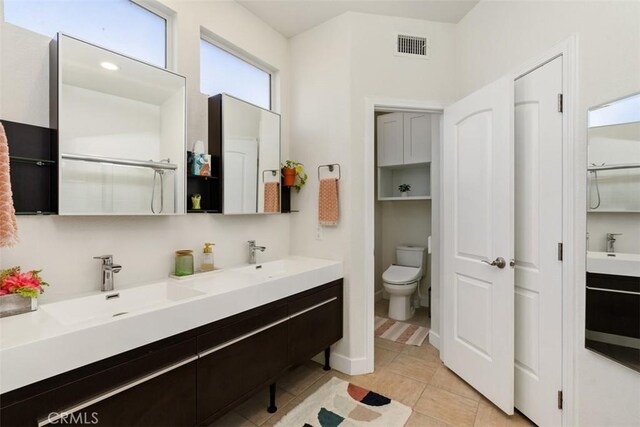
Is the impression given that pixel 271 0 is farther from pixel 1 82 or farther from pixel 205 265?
pixel 205 265

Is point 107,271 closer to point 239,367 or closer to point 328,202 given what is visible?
point 239,367

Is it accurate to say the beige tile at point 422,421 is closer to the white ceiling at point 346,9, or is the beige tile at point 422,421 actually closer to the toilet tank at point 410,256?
the toilet tank at point 410,256

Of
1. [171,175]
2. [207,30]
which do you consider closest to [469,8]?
[207,30]

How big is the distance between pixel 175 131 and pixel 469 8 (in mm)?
2440

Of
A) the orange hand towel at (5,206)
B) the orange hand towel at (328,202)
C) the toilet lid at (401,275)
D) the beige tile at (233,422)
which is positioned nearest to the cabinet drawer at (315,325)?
the beige tile at (233,422)

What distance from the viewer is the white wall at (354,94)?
2383mm

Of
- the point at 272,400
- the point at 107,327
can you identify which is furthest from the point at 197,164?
the point at 272,400

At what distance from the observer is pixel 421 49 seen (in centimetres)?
251

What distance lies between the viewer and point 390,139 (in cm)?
391

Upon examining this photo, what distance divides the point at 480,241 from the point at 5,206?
8.28 feet

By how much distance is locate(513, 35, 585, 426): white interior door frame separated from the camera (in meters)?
1.58

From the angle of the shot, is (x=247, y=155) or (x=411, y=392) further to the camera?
(x=247, y=155)

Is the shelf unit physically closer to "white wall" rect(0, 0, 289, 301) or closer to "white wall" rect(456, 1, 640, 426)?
"white wall" rect(0, 0, 289, 301)

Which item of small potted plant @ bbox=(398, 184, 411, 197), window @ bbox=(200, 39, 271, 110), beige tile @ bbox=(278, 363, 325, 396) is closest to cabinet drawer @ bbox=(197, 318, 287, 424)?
beige tile @ bbox=(278, 363, 325, 396)
